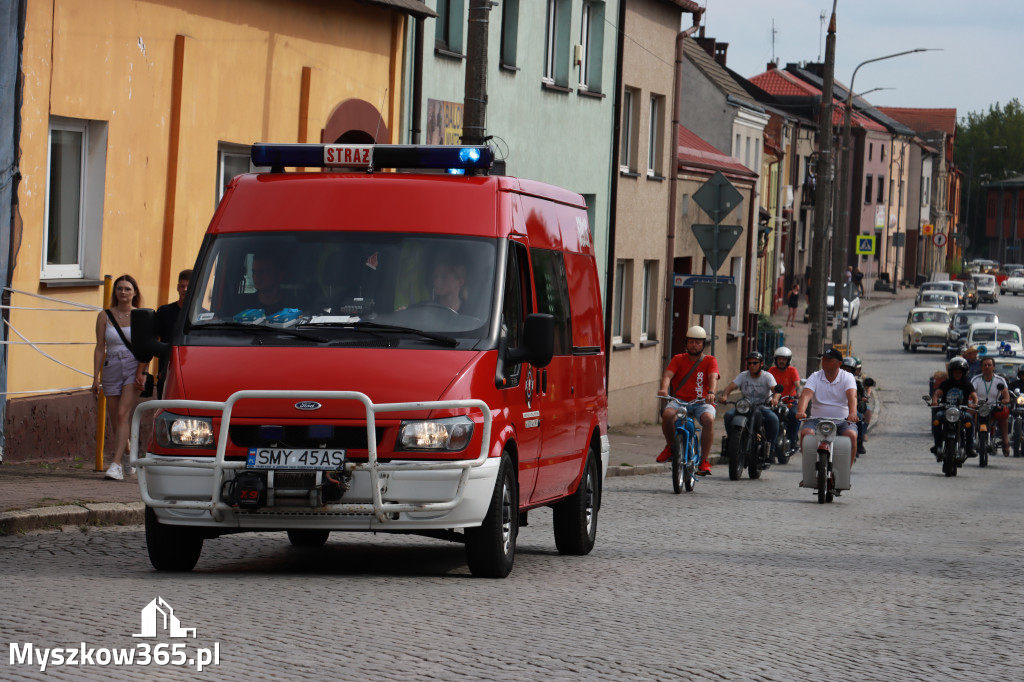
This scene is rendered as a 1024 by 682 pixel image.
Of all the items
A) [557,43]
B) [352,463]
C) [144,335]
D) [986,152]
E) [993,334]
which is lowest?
[352,463]

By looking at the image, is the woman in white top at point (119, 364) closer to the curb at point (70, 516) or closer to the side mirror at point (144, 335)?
the curb at point (70, 516)

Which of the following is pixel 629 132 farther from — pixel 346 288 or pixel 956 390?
pixel 346 288

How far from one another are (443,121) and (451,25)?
157 cm

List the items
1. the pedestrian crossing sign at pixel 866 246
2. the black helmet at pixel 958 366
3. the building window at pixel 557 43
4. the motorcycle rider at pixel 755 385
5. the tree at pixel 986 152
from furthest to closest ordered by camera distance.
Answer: the tree at pixel 986 152 < the pedestrian crossing sign at pixel 866 246 < the building window at pixel 557 43 < the black helmet at pixel 958 366 < the motorcycle rider at pixel 755 385

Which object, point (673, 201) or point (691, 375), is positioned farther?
point (673, 201)

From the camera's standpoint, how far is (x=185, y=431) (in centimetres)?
897

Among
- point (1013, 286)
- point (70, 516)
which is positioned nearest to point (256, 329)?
point (70, 516)

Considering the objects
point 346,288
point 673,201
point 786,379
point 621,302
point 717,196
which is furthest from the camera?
point 673,201

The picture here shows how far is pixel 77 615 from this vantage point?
7.80 m

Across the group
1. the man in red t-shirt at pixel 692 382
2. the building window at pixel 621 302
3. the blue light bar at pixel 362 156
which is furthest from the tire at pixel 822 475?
the building window at pixel 621 302

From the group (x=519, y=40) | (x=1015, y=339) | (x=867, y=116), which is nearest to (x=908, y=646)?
(x=519, y=40)

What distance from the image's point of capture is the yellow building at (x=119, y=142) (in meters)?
15.0

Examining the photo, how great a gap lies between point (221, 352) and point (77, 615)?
1.89 meters

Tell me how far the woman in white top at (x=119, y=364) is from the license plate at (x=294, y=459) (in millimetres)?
5612
